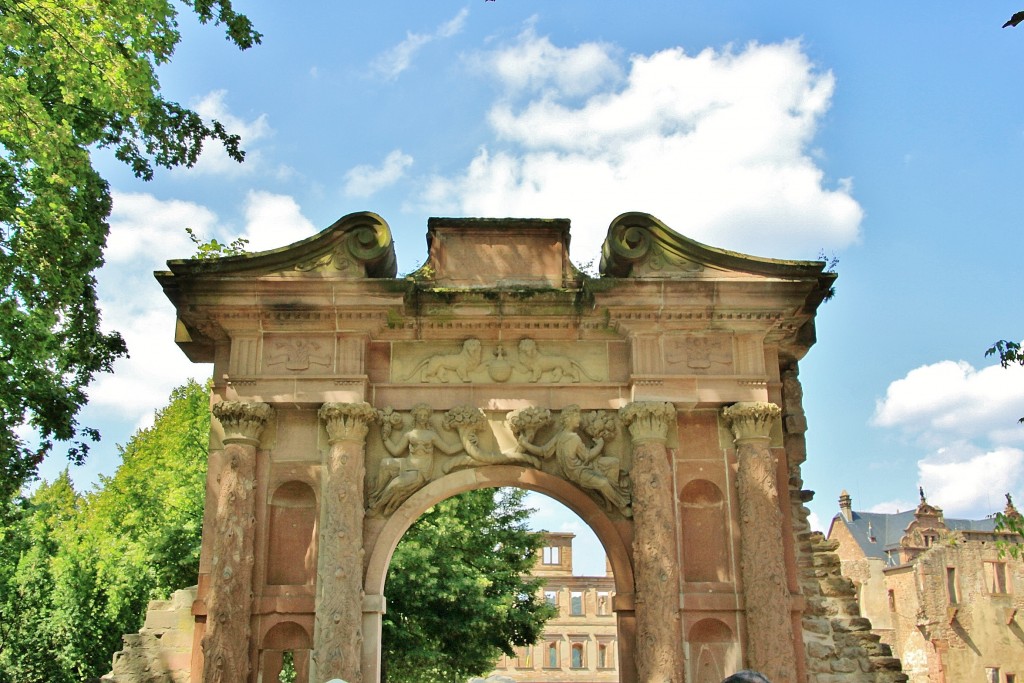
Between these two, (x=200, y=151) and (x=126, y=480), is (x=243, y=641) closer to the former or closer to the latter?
(x=200, y=151)

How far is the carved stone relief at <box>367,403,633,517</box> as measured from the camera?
997cm

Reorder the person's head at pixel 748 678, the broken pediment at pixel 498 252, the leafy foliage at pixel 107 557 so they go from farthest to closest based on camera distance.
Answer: the leafy foliage at pixel 107 557, the broken pediment at pixel 498 252, the person's head at pixel 748 678

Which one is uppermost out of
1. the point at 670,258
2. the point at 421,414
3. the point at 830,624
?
the point at 670,258

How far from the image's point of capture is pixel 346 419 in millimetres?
9930

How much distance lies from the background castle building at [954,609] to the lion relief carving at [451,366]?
30.1 metres

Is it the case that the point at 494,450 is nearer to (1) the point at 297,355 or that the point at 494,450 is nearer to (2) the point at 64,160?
(1) the point at 297,355

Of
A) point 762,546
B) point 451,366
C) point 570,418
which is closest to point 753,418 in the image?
point 762,546

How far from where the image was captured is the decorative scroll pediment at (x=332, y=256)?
10.2 meters

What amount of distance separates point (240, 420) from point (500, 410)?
2.58m

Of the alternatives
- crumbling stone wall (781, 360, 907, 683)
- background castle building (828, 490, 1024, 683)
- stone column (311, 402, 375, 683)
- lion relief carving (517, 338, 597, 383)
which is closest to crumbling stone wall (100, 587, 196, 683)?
stone column (311, 402, 375, 683)

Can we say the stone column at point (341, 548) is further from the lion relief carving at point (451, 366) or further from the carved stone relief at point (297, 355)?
the lion relief carving at point (451, 366)

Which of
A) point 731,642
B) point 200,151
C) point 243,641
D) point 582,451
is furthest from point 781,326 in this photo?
point 200,151

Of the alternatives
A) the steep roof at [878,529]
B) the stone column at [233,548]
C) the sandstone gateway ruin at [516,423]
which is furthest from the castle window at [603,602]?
the stone column at [233,548]

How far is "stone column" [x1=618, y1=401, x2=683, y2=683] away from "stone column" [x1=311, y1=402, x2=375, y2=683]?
2612mm
